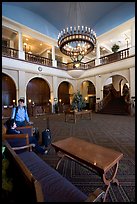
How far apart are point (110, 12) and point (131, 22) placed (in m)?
2.98

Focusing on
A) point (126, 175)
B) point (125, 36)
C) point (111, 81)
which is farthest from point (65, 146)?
point (111, 81)

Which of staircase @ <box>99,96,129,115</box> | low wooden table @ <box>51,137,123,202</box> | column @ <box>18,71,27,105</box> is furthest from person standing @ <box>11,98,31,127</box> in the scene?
staircase @ <box>99,96,129,115</box>

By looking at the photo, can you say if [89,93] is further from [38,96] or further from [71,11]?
[71,11]

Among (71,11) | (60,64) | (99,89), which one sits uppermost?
(71,11)

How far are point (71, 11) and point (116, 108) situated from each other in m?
9.96

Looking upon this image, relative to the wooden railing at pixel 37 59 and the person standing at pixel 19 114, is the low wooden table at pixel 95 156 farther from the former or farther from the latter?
the wooden railing at pixel 37 59

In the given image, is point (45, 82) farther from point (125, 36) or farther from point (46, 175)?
point (46, 175)

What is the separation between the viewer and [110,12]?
1245 centimetres

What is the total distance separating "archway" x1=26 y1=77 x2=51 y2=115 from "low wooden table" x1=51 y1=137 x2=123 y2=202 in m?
9.75

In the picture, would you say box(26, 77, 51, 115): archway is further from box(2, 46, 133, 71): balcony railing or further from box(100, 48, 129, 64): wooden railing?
box(100, 48, 129, 64): wooden railing

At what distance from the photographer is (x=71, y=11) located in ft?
38.7

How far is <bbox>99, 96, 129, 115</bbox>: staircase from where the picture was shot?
11.3m

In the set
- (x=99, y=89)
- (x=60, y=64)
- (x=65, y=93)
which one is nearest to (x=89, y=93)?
(x=65, y=93)

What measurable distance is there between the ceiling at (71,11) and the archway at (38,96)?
4312mm
